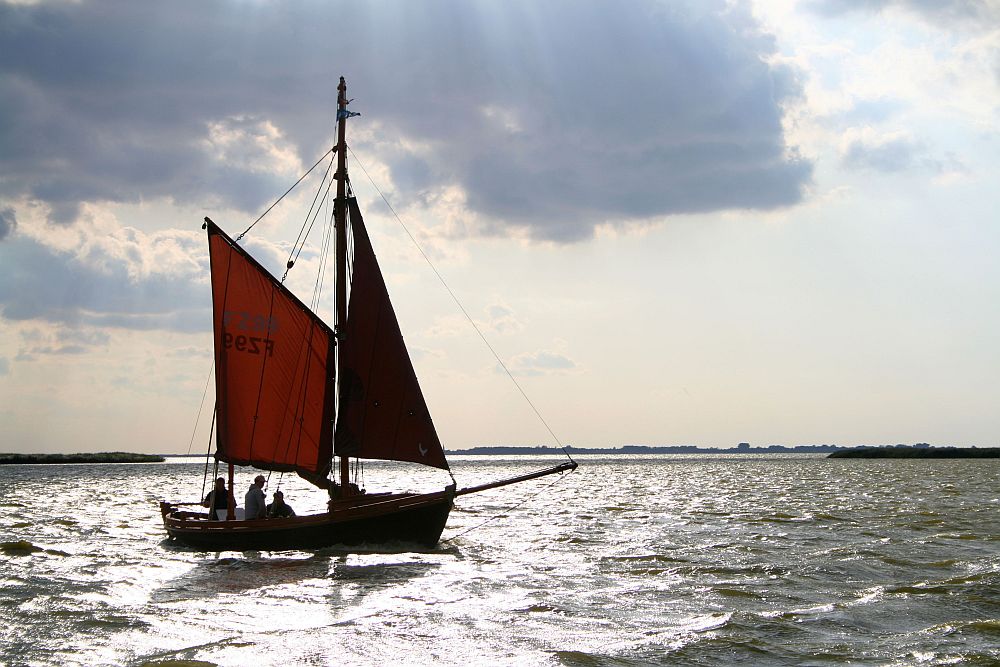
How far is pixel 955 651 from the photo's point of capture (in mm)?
13609

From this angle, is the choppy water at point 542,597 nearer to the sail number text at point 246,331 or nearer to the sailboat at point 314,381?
the sailboat at point 314,381

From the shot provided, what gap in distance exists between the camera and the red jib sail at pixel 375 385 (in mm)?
28844

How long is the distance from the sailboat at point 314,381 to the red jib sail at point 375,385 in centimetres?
3

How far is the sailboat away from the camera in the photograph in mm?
28859

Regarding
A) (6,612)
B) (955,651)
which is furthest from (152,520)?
(955,651)

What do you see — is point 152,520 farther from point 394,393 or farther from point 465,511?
point 394,393

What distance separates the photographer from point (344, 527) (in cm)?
2738

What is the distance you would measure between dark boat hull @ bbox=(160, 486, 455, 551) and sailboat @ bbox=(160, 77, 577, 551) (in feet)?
0.36

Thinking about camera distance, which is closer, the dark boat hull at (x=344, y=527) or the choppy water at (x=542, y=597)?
the choppy water at (x=542, y=597)

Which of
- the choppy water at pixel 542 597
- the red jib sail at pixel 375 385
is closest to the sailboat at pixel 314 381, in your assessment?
the red jib sail at pixel 375 385

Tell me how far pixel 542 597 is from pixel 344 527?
33.5ft

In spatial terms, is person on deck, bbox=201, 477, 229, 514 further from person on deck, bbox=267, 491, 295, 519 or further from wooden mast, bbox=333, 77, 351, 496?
wooden mast, bbox=333, 77, 351, 496

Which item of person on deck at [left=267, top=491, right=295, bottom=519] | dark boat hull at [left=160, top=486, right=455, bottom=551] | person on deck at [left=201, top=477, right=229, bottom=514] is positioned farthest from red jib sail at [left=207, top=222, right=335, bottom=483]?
dark boat hull at [left=160, top=486, right=455, bottom=551]

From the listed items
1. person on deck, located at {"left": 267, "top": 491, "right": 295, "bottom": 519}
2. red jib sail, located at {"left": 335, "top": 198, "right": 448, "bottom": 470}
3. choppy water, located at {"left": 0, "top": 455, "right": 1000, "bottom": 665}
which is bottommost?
choppy water, located at {"left": 0, "top": 455, "right": 1000, "bottom": 665}
